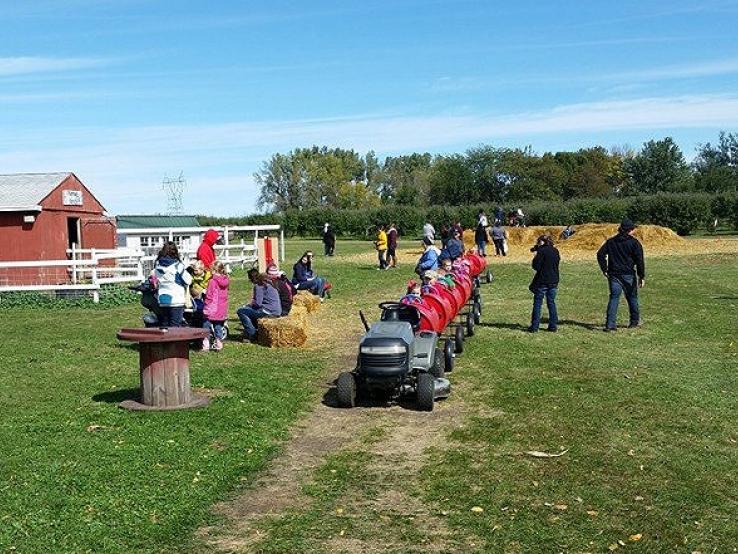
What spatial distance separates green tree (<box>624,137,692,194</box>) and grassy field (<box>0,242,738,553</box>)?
3182 inches

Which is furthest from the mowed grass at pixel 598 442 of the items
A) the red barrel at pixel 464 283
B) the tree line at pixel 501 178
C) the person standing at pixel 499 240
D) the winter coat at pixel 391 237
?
the tree line at pixel 501 178

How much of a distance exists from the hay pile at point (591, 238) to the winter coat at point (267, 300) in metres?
24.2

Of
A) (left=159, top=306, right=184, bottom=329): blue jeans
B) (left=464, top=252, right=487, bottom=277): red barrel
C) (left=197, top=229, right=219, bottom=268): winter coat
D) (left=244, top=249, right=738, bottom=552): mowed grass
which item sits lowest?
(left=244, top=249, right=738, bottom=552): mowed grass

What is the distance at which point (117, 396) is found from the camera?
11.2 metres

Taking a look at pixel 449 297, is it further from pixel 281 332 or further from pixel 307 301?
pixel 307 301

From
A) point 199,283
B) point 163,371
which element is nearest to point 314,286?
point 199,283

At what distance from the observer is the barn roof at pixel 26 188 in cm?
2620

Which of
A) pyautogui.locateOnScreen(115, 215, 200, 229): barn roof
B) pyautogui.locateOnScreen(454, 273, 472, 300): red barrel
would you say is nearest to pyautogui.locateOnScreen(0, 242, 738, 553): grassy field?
pyautogui.locateOnScreen(454, 273, 472, 300): red barrel

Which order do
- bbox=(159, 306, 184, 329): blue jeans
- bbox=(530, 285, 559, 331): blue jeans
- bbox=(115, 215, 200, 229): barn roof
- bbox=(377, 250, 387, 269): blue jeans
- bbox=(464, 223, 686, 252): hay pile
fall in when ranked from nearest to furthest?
bbox=(159, 306, 184, 329): blue jeans, bbox=(530, 285, 559, 331): blue jeans, bbox=(377, 250, 387, 269): blue jeans, bbox=(464, 223, 686, 252): hay pile, bbox=(115, 215, 200, 229): barn roof

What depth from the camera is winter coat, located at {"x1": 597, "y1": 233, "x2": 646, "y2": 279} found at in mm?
16375

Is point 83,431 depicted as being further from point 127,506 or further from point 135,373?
point 135,373

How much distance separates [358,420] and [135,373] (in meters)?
4.46

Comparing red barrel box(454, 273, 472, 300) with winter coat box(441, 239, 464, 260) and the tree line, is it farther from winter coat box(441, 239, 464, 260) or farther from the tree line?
the tree line

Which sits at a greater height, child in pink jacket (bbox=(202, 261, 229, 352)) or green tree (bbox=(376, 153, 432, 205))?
green tree (bbox=(376, 153, 432, 205))
